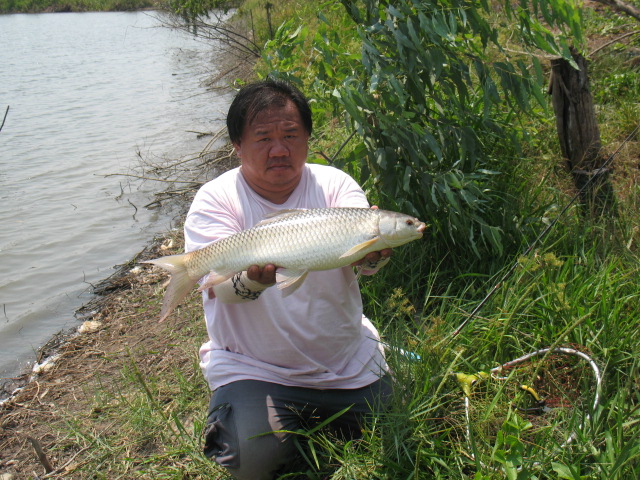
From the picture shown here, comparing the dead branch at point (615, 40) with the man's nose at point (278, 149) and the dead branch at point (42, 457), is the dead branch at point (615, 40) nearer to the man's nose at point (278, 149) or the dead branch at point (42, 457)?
the man's nose at point (278, 149)

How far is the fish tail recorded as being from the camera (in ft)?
8.20

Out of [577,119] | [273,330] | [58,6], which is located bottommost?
[273,330]

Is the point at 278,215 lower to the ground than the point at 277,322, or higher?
higher

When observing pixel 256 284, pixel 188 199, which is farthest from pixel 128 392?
pixel 188 199

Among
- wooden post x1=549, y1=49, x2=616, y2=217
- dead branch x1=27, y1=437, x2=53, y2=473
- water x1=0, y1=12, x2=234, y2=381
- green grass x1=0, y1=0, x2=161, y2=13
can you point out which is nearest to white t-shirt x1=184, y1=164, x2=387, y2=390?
dead branch x1=27, y1=437, x2=53, y2=473

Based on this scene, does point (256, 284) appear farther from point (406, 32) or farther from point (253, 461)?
point (406, 32)

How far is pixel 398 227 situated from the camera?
92.8 inches

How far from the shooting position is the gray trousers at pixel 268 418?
2.52 metres

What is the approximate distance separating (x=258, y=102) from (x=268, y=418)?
1.41 m

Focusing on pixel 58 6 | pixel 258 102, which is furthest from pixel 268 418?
pixel 58 6

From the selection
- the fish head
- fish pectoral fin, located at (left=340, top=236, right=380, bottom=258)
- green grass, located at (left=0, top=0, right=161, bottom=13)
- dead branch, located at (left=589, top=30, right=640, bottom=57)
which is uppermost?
green grass, located at (left=0, top=0, right=161, bottom=13)

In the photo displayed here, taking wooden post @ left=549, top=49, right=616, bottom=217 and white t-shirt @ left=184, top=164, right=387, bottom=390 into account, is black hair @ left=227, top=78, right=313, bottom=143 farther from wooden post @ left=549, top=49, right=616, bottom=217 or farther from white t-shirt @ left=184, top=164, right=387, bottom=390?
wooden post @ left=549, top=49, right=616, bottom=217

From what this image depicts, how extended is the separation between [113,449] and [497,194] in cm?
283

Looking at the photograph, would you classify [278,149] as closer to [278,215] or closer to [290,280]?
[278,215]
